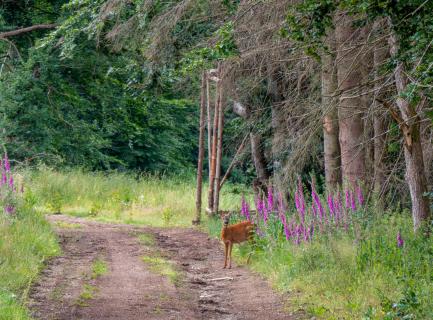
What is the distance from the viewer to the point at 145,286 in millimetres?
11477

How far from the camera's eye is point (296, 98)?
1525 cm

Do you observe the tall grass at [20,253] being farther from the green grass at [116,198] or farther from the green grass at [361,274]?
the green grass at [116,198]

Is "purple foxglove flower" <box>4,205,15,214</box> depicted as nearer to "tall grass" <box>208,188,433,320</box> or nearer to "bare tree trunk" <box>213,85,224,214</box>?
"tall grass" <box>208,188,433,320</box>

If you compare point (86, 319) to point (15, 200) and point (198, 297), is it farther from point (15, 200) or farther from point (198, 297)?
point (15, 200)

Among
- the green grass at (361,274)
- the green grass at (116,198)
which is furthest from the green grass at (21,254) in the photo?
the green grass at (116,198)

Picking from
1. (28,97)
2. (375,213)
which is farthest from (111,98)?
(375,213)

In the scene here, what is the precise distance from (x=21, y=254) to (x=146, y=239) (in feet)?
15.8

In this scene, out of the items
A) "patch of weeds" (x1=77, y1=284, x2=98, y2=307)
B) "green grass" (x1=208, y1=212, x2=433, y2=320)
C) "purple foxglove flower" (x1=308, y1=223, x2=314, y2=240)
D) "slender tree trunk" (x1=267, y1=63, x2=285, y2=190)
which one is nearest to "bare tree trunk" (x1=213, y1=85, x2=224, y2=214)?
"slender tree trunk" (x1=267, y1=63, x2=285, y2=190)

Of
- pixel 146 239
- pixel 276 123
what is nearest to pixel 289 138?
pixel 276 123

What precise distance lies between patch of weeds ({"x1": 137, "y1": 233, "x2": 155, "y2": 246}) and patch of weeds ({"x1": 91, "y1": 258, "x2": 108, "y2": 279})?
2.74 meters

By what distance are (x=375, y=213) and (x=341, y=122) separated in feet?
9.75

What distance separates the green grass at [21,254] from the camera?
30.6 feet

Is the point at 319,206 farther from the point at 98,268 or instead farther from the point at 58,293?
the point at 58,293

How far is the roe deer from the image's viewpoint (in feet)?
46.0
